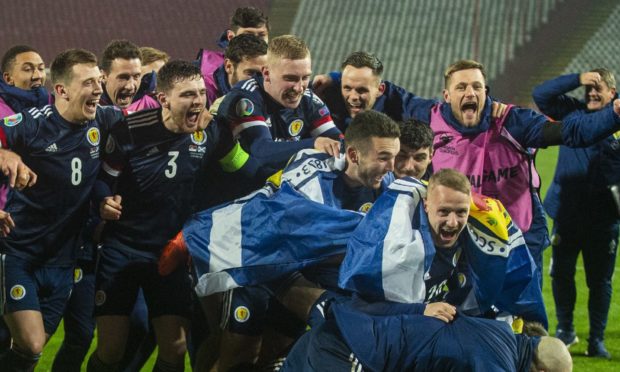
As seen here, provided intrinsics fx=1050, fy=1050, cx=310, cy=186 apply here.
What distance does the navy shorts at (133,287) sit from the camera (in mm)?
4867

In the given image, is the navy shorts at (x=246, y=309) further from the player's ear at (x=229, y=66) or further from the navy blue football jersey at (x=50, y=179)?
the player's ear at (x=229, y=66)

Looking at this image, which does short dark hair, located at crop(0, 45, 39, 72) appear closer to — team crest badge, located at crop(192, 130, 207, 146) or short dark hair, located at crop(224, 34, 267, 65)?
short dark hair, located at crop(224, 34, 267, 65)

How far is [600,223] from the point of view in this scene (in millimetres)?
6859

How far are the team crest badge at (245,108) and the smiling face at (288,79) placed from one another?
172mm

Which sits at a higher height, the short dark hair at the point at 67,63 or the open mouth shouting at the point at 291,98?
the short dark hair at the point at 67,63

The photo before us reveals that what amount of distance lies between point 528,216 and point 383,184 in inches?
48.7

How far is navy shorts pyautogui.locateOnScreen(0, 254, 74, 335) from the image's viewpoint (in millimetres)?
4660

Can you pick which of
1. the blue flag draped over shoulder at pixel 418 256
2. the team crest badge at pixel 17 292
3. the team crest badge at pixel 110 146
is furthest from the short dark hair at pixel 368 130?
the team crest badge at pixel 17 292

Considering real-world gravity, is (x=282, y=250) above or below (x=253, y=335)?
above

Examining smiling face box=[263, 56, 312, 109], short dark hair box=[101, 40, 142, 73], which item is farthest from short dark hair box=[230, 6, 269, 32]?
smiling face box=[263, 56, 312, 109]

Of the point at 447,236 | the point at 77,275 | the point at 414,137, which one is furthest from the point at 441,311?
the point at 77,275

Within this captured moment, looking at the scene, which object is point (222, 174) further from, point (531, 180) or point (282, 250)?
point (531, 180)

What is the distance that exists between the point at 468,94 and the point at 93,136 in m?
1.93

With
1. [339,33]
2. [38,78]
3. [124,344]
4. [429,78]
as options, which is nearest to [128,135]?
[124,344]
